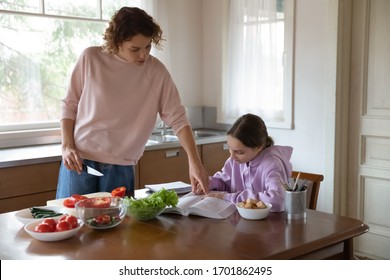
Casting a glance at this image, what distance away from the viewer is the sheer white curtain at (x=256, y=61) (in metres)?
3.86

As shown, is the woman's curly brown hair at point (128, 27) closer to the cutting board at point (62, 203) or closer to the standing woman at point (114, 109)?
the standing woman at point (114, 109)

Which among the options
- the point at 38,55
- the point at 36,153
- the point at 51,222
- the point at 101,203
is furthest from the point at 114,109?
the point at 38,55

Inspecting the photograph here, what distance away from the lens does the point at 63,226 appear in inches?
63.7

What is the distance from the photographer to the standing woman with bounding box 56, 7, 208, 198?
2.17 metres

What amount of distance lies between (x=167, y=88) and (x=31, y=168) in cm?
109

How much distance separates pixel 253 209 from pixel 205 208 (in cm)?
18

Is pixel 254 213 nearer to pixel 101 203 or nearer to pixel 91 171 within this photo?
pixel 101 203

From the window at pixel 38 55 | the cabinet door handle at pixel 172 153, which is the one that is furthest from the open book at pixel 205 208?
the window at pixel 38 55
